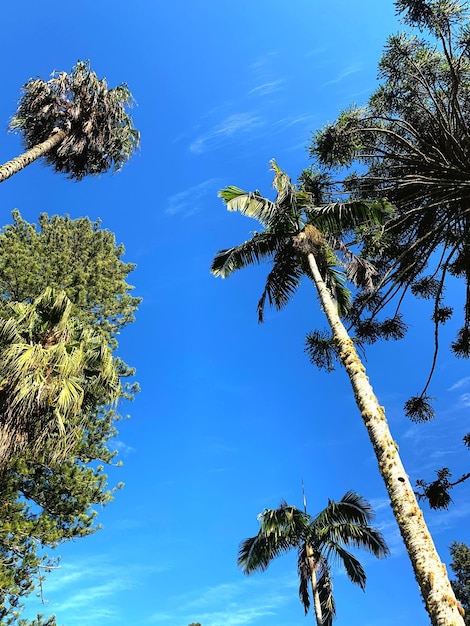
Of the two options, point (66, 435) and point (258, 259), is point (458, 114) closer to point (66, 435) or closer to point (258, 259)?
point (258, 259)

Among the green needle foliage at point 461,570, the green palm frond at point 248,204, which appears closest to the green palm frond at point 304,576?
the green palm frond at point 248,204

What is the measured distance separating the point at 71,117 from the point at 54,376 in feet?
26.8

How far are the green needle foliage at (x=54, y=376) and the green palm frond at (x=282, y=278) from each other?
16.1ft

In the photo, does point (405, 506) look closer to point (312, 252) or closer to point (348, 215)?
point (312, 252)

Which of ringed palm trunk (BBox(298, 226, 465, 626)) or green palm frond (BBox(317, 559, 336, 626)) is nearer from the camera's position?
ringed palm trunk (BBox(298, 226, 465, 626))

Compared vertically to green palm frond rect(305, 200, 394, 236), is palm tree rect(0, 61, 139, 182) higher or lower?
higher

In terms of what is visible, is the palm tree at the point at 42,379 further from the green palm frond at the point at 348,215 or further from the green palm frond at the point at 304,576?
the green palm frond at the point at 304,576

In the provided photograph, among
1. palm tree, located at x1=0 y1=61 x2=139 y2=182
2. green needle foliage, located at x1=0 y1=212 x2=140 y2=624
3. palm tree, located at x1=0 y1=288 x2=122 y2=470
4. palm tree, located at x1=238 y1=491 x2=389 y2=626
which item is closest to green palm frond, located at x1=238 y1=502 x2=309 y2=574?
palm tree, located at x1=238 y1=491 x2=389 y2=626

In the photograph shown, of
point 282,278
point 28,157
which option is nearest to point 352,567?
point 282,278

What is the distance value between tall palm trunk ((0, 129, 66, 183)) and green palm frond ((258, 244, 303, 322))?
6930mm

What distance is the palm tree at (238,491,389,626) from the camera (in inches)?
588

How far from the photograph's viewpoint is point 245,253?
13.0 metres

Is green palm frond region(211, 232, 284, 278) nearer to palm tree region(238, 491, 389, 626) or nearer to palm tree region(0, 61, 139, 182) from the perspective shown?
A: palm tree region(0, 61, 139, 182)

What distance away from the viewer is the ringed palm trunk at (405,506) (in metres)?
5.01
